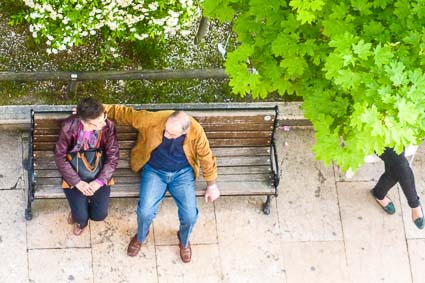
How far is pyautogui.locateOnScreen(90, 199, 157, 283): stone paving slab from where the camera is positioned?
263 inches

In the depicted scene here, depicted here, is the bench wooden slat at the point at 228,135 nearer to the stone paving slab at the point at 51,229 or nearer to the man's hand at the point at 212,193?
the man's hand at the point at 212,193

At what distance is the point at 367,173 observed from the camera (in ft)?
24.1

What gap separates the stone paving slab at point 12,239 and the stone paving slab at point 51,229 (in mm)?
82

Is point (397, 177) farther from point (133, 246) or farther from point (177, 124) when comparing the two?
point (133, 246)

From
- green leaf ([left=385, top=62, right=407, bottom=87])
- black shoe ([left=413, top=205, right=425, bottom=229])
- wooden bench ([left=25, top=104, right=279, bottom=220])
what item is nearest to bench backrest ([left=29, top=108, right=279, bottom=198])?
wooden bench ([left=25, top=104, right=279, bottom=220])

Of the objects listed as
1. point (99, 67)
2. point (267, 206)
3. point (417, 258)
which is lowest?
point (417, 258)

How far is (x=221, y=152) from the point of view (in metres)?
6.71

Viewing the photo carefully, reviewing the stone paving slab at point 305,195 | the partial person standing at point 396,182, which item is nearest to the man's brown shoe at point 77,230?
the stone paving slab at point 305,195

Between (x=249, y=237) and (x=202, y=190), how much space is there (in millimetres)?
733

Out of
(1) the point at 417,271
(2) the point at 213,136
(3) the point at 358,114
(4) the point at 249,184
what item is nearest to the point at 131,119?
(2) the point at 213,136

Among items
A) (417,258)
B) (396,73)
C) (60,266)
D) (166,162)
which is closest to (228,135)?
(166,162)

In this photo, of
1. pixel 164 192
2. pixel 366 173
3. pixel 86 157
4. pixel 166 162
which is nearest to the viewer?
pixel 86 157

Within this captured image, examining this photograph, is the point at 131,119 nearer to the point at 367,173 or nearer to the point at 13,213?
the point at 13,213

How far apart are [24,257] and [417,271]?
3.47m
